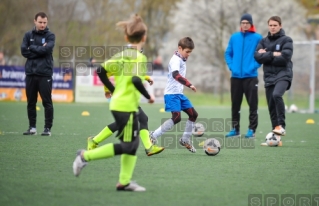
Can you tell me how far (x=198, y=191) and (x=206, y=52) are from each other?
36795 mm

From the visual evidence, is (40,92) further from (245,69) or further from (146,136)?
(245,69)

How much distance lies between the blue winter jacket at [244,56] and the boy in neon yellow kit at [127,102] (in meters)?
6.62

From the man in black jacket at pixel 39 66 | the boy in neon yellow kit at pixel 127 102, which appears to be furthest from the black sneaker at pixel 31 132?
the boy in neon yellow kit at pixel 127 102

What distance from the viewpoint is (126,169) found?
671 cm

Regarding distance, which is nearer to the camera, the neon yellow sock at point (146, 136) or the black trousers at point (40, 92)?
the neon yellow sock at point (146, 136)

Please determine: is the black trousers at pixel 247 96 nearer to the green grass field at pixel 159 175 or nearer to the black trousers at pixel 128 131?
the green grass field at pixel 159 175

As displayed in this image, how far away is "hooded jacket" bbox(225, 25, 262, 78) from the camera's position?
522 inches

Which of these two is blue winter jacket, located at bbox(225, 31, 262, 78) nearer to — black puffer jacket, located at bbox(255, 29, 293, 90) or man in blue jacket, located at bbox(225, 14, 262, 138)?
man in blue jacket, located at bbox(225, 14, 262, 138)

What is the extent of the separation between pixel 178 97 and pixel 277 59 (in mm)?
2331

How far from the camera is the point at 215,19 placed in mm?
41000

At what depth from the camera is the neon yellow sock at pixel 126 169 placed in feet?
21.8

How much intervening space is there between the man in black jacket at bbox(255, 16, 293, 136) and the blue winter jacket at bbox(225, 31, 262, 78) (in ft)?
3.60

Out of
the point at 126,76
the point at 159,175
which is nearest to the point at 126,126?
the point at 126,76

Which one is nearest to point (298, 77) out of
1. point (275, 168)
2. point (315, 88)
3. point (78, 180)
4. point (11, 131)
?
point (315, 88)
